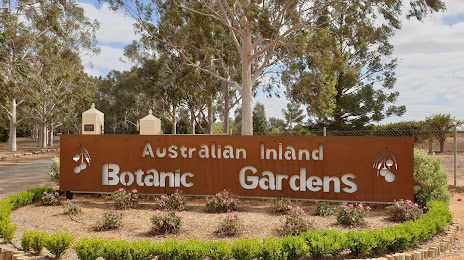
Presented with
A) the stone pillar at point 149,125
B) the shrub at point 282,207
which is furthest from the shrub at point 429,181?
the stone pillar at point 149,125

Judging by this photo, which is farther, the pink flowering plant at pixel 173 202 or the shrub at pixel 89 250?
the pink flowering plant at pixel 173 202

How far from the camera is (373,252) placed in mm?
6008

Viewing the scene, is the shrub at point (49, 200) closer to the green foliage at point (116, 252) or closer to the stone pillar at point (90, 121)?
the green foliage at point (116, 252)

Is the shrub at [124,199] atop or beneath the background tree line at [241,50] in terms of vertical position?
beneath

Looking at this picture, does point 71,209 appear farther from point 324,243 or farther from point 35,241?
point 324,243

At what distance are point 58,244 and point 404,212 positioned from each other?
6453mm

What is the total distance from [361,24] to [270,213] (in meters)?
16.1

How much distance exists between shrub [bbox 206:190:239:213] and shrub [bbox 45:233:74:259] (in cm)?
371

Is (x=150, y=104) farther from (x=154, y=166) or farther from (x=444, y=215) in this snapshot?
(x=444, y=215)

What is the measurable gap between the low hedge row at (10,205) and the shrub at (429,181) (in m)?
8.58

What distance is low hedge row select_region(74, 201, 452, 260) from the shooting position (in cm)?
534

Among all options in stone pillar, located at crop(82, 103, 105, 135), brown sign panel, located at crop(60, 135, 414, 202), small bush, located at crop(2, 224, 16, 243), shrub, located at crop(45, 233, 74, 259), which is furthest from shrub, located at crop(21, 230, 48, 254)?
stone pillar, located at crop(82, 103, 105, 135)

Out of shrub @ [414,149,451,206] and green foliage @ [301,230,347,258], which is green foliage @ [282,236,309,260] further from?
shrub @ [414,149,451,206]

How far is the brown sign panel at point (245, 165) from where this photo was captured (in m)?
9.13
